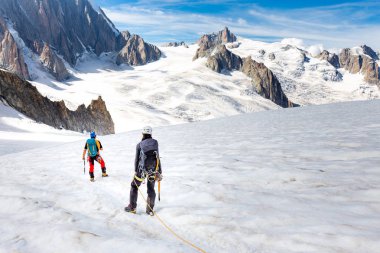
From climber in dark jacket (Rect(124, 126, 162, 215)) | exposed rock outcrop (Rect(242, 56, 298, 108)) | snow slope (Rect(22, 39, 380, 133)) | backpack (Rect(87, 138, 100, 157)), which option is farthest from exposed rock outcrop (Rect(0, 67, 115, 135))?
exposed rock outcrop (Rect(242, 56, 298, 108))

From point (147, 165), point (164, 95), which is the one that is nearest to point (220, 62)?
point (164, 95)

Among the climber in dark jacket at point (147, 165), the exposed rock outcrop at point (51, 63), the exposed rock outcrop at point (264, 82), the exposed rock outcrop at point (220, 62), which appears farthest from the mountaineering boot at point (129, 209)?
the exposed rock outcrop at point (220, 62)

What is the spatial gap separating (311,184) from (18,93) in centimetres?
4488

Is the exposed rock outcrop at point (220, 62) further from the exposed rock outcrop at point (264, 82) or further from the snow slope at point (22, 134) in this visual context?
the snow slope at point (22, 134)

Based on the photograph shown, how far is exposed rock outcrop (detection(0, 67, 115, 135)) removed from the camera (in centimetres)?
4403

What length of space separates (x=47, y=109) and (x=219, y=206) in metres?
45.4

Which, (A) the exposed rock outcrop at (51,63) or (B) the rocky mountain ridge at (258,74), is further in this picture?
(B) the rocky mountain ridge at (258,74)

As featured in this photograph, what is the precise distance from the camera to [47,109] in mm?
47844

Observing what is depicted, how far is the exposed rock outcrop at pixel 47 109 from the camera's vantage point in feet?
144

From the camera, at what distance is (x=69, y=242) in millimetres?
5129

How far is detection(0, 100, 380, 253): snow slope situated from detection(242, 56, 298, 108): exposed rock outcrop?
541 ft

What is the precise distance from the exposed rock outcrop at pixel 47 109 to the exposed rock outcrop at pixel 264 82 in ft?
417

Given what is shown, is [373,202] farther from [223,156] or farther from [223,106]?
[223,106]

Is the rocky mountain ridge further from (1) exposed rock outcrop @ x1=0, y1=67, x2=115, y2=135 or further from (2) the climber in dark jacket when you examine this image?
(2) the climber in dark jacket
